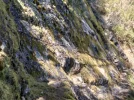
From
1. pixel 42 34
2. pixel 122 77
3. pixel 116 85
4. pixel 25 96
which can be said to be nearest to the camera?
pixel 25 96

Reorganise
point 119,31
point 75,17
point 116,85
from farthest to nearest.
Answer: point 119,31, point 75,17, point 116,85

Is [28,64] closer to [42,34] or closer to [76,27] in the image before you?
[42,34]

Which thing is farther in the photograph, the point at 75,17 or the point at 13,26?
the point at 75,17

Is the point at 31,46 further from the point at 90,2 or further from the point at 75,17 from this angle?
the point at 90,2

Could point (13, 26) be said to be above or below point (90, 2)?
below

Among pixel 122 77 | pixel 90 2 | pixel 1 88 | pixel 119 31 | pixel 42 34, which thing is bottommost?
pixel 1 88

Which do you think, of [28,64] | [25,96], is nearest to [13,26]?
[28,64]

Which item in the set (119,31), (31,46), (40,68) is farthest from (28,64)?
(119,31)
